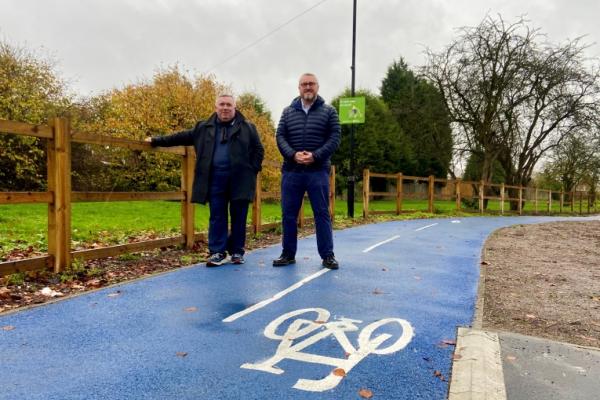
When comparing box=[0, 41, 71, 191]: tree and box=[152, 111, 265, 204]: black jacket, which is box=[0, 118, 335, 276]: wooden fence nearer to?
box=[152, 111, 265, 204]: black jacket

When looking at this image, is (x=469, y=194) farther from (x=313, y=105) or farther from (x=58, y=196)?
(x=58, y=196)

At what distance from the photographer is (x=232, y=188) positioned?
197 inches

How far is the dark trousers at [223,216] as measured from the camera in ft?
16.5

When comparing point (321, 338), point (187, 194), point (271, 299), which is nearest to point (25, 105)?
point (187, 194)

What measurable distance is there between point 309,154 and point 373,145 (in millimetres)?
28880

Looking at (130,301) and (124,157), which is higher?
(124,157)

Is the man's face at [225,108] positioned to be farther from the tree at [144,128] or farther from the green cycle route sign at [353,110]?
the tree at [144,128]

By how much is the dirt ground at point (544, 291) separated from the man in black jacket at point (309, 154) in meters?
1.86

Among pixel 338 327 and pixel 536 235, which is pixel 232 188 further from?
pixel 536 235

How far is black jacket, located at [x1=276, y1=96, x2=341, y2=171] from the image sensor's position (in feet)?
16.2

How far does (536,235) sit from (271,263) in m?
7.52

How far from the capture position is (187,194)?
6.04 metres

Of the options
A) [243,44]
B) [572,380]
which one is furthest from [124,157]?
[572,380]

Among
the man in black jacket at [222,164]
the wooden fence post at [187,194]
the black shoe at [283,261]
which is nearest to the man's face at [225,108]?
the man in black jacket at [222,164]
